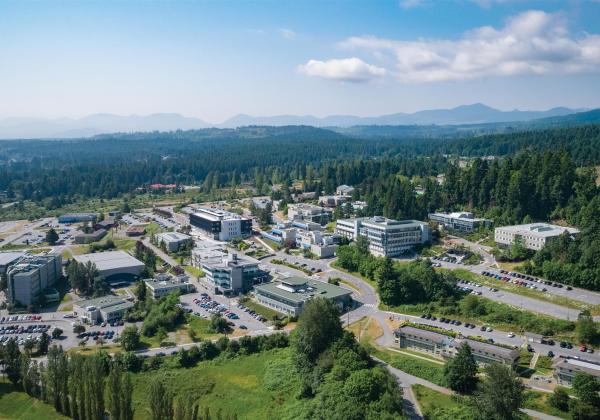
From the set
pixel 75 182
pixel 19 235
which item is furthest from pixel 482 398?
pixel 75 182

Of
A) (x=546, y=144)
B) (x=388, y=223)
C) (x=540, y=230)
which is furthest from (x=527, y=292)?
(x=546, y=144)

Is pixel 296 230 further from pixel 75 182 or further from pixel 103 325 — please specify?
pixel 75 182

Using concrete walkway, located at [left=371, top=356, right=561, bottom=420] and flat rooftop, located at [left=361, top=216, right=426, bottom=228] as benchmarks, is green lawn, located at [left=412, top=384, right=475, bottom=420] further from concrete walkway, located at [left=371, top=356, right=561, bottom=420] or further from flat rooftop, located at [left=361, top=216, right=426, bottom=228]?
flat rooftop, located at [left=361, top=216, right=426, bottom=228]

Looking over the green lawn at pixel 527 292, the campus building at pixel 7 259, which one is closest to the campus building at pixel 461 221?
the green lawn at pixel 527 292

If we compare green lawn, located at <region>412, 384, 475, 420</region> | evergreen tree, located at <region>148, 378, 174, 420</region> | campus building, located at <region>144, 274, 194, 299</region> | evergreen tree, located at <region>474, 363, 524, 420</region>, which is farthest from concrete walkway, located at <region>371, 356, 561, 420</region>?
campus building, located at <region>144, 274, 194, 299</region>

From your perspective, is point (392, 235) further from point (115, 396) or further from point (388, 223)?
point (115, 396)
